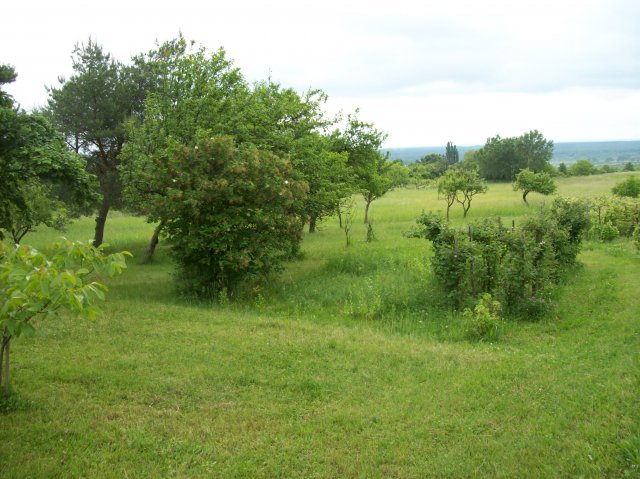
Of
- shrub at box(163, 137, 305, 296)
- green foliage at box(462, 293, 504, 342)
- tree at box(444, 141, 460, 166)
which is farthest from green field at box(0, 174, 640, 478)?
tree at box(444, 141, 460, 166)

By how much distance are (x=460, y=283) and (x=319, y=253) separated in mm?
11141

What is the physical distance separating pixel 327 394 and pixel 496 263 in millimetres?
7037

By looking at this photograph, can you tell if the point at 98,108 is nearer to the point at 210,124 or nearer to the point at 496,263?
the point at 210,124

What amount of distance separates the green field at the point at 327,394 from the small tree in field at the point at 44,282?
5.47 feet

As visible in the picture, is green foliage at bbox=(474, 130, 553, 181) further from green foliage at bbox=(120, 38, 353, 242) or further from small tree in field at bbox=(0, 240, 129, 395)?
small tree in field at bbox=(0, 240, 129, 395)

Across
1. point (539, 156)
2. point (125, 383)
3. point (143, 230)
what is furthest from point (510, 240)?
point (539, 156)

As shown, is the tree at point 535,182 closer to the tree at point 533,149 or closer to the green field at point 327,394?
the green field at point 327,394

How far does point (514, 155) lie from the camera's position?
88.9 metres

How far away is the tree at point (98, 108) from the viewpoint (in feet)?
70.8

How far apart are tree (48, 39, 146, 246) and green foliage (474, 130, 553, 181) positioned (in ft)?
252

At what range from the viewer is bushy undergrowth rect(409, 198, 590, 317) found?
39.7 ft

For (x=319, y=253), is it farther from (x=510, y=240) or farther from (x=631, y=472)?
(x=631, y=472)

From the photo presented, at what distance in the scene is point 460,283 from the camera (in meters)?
12.6

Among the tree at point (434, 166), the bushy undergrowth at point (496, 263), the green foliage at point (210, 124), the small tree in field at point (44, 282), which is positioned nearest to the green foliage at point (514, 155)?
the tree at point (434, 166)
